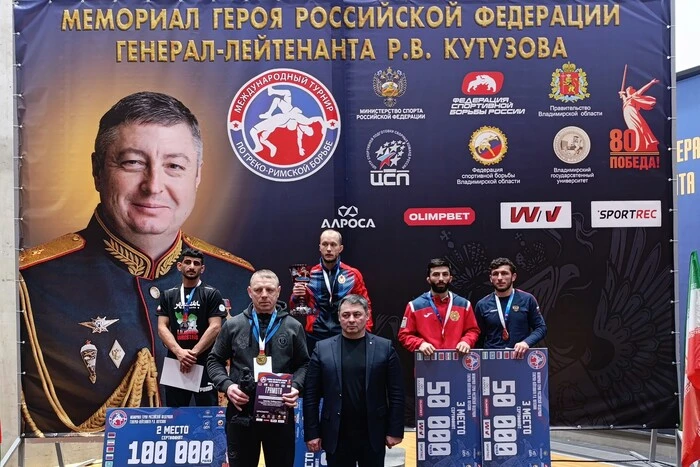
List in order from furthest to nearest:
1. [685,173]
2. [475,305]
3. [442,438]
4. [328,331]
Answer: [685,173] → [475,305] → [328,331] → [442,438]

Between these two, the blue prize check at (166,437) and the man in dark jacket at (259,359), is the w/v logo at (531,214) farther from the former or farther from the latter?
the blue prize check at (166,437)

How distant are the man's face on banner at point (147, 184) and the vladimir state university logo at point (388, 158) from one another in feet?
4.27

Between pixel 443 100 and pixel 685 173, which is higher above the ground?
pixel 443 100

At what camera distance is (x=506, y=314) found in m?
5.28

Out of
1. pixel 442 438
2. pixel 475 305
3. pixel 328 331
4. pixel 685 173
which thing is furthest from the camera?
pixel 685 173

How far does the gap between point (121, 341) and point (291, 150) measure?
6.11 feet

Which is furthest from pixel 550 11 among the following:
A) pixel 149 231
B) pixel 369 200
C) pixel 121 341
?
pixel 121 341

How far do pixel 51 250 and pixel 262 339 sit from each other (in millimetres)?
2465

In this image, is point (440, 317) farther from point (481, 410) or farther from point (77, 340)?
point (77, 340)

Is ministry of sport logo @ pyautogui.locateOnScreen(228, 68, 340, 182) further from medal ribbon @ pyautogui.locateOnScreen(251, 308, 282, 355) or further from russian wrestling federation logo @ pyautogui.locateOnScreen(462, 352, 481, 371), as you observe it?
medal ribbon @ pyautogui.locateOnScreen(251, 308, 282, 355)

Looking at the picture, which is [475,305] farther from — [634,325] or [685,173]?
[685,173]

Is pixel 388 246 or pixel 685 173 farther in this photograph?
pixel 685 173

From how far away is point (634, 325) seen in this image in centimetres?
585

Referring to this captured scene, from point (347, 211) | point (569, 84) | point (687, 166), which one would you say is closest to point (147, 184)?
point (347, 211)
